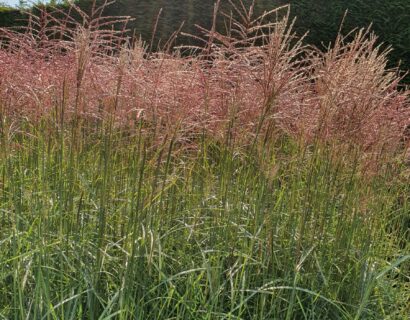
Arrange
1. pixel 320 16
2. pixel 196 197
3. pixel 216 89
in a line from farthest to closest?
1. pixel 320 16
2. pixel 196 197
3. pixel 216 89

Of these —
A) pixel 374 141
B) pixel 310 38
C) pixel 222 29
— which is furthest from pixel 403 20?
pixel 374 141

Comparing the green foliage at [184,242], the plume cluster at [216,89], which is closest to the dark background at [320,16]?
the plume cluster at [216,89]

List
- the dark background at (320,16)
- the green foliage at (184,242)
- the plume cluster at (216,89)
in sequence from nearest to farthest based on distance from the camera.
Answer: the green foliage at (184,242)
the plume cluster at (216,89)
the dark background at (320,16)

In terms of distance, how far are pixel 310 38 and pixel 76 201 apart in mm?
6008

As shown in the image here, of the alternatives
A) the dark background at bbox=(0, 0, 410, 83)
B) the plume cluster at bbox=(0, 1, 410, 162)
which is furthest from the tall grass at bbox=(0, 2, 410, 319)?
the dark background at bbox=(0, 0, 410, 83)

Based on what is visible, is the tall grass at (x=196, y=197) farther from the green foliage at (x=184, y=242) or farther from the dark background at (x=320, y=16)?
the dark background at (x=320, y=16)

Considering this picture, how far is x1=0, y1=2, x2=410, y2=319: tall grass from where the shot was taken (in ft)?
9.87

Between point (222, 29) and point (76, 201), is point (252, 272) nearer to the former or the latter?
point (76, 201)

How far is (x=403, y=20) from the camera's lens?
8.67 m

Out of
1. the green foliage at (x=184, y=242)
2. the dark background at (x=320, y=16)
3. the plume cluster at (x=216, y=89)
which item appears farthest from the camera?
the dark background at (x=320, y=16)

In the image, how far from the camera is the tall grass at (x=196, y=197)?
301cm

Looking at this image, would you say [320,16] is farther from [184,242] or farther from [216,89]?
[184,242]

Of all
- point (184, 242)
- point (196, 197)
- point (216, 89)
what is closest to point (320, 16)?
point (196, 197)

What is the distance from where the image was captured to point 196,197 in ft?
12.3
